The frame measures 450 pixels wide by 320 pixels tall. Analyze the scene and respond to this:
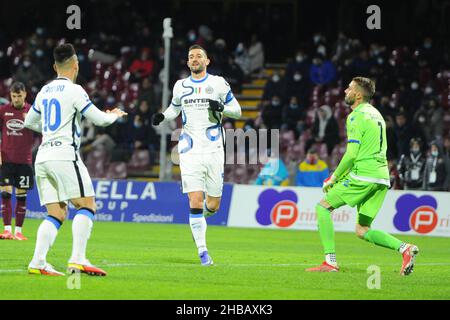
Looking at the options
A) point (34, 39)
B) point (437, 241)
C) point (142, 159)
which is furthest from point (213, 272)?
point (34, 39)

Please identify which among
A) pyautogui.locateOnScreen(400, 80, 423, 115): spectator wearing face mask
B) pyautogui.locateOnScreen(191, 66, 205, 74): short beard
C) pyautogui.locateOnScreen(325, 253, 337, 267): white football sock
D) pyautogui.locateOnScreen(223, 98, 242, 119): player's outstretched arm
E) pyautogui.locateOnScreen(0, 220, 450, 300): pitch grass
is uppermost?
pyautogui.locateOnScreen(400, 80, 423, 115): spectator wearing face mask

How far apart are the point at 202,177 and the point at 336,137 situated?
1394cm

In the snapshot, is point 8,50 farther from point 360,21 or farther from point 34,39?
point 360,21

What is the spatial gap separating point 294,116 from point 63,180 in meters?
18.5

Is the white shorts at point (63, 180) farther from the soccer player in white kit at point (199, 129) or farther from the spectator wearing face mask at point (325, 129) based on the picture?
the spectator wearing face mask at point (325, 129)

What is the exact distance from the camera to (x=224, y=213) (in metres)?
25.0

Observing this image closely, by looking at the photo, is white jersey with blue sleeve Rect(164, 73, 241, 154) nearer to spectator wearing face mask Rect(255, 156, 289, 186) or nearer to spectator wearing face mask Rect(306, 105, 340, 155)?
spectator wearing face mask Rect(255, 156, 289, 186)

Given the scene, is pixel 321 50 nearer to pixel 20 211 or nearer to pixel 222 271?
pixel 20 211

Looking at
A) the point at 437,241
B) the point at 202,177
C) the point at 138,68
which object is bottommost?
the point at 437,241

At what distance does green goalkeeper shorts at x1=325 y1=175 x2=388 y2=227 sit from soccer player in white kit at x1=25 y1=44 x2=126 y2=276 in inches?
123

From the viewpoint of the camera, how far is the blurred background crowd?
84.3 feet

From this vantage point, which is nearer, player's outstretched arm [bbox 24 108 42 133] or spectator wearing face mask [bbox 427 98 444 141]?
player's outstretched arm [bbox 24 108 42 133]

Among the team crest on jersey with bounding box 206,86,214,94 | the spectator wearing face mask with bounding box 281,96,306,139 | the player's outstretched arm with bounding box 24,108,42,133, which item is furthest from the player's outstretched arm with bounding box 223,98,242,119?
the spectator wearing face mask with bounding box 281,96,306,139

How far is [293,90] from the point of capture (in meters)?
30.1
